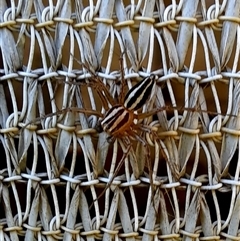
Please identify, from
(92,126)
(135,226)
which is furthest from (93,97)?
(135,226)

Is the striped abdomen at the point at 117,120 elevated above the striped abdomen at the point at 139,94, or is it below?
below

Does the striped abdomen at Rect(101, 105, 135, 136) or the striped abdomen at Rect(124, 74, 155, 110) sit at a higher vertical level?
the striped abdomen at Rect(124, 74, 155, 110)

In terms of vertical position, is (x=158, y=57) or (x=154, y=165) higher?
(x=158, y=57)

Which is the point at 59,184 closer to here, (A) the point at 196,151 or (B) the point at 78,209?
(B) the point at 78,209

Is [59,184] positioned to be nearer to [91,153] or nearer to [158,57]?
[91,153]
